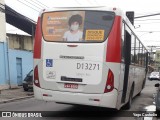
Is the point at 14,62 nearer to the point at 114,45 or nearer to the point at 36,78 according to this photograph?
the point at 36,78

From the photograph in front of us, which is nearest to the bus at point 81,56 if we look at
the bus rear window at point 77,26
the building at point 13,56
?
the bus rear window at point 77,26

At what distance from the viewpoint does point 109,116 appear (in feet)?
36.5

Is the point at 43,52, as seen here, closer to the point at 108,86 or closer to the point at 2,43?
the point at 108,86

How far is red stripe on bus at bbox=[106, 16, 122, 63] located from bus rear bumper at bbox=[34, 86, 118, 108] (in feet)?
2.89

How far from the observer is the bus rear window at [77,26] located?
30.6 ft

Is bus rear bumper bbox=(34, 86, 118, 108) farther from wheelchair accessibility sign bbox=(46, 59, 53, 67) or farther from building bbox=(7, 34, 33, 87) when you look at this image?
building bbox=(7, 34, 33, 87)

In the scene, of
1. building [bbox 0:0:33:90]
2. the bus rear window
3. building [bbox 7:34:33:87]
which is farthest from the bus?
building [bbox 7:34:33:87]

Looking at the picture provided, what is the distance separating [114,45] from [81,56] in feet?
3.16

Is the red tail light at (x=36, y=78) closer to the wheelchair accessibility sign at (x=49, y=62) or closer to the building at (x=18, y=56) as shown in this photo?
the wheelchair accessibility sign at (x=49, y=62)

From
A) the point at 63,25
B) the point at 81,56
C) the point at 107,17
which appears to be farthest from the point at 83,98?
the point at 107,17

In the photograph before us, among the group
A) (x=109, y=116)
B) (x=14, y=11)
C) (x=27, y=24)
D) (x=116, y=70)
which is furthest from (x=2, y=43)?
(x=116, y=70)

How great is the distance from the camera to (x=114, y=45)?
357 inches

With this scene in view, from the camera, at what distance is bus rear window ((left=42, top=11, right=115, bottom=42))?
9336 millimetres

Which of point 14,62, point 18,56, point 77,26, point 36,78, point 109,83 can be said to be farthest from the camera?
point 18,56
